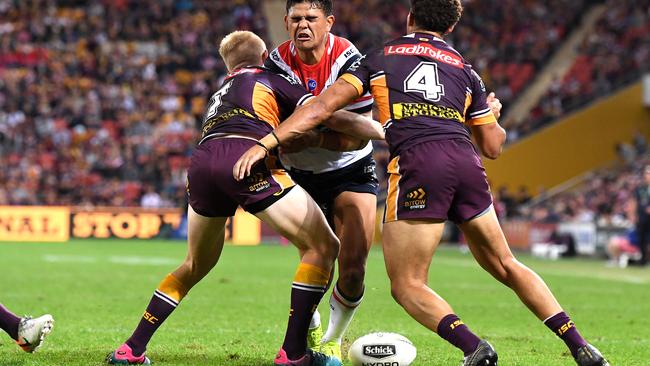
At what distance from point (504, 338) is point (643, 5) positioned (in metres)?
29.6

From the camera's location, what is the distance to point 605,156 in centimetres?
3322

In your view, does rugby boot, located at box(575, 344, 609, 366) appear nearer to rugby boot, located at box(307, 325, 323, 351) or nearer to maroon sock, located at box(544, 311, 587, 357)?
maroon sock, located at box(544, 311, 587, 357)

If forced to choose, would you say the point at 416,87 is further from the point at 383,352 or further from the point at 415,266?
the point at 383,352

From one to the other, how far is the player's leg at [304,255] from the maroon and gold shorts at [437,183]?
625 millimetres

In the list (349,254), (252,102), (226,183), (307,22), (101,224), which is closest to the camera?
(226,183)

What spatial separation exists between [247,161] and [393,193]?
0.89 metres

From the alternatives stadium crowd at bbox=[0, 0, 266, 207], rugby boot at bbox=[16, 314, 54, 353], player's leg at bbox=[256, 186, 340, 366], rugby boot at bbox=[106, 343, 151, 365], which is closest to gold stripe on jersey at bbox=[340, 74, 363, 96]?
player's leg at bbox=[256, 186, 340, 366]

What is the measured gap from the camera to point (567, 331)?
240 inches

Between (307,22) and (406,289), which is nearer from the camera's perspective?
(406,289)

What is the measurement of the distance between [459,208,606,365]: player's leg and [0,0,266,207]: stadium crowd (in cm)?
2376

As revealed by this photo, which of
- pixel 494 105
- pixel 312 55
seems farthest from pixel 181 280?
pixel 494 105

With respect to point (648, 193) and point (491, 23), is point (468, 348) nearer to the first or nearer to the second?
point (648, 193)

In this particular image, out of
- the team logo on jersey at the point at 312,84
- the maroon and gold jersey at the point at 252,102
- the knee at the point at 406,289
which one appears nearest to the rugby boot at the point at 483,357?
the knee at the point at 406,289

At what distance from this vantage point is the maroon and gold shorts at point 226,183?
6.48 meters
